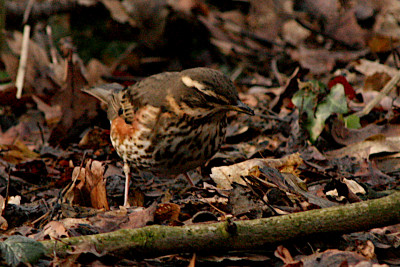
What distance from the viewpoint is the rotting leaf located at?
275cm

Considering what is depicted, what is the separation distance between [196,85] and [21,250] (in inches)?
80.9

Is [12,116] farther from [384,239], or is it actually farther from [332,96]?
[384,239]

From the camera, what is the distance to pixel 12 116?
23.7ft

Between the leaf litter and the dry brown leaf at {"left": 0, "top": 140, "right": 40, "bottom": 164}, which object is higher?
the leaf litter

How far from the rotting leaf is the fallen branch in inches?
1.9

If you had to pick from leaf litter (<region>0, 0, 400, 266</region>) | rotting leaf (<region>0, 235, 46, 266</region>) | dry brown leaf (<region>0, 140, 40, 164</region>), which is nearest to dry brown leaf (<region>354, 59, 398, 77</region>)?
leaf litter (<region>0, 0, 400, 266</region>)

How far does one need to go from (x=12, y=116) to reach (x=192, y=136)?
370cm

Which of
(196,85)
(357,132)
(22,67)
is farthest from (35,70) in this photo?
(357,132)

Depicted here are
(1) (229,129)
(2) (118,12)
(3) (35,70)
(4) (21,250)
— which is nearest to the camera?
(4) (21,250)

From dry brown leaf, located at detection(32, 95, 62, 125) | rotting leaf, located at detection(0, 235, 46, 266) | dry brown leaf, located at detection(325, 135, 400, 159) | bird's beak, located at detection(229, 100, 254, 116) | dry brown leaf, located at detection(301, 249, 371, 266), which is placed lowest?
dry brown leaf, located at detection(32, 95, 62, 125)

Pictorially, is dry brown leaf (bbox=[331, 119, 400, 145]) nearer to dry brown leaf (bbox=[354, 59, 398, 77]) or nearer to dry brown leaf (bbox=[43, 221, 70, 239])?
dry brown leaf (bbox=[354, 59, 398, 77])

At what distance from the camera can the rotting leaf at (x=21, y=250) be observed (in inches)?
108

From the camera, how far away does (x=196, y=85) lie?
4.36 m

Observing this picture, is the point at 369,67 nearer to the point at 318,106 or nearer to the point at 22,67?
the point at 318,106
